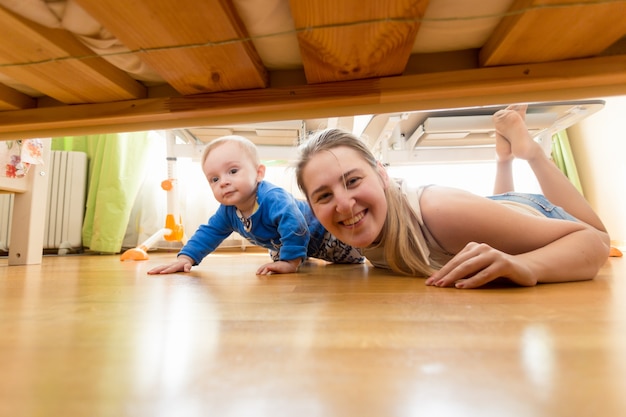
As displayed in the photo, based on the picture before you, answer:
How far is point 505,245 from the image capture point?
28.2 inches

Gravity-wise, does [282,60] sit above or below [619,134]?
below

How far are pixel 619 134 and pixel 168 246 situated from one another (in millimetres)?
2847

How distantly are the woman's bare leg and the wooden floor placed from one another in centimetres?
56

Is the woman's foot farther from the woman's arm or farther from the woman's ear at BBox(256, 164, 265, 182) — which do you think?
the woman's ear at BBox(256, 164, 265, 182)

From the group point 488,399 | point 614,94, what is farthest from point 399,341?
point 614,94

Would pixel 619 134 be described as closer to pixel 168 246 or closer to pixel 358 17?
pixel 358 17

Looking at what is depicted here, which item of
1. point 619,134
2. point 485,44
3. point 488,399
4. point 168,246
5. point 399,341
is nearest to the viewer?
point 488,399

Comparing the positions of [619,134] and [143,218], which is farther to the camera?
[143,218]

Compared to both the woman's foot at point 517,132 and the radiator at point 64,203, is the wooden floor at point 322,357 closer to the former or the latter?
the woman's foot at point 517,132

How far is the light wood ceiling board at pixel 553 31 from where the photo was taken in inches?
18.2

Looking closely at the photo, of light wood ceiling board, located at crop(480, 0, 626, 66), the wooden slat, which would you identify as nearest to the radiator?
the wooden slat

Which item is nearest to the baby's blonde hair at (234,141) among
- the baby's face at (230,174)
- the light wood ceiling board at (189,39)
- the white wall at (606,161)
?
the baby's face at (230,174)

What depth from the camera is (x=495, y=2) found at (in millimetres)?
489

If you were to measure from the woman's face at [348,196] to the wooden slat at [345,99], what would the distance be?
0.48 feet
